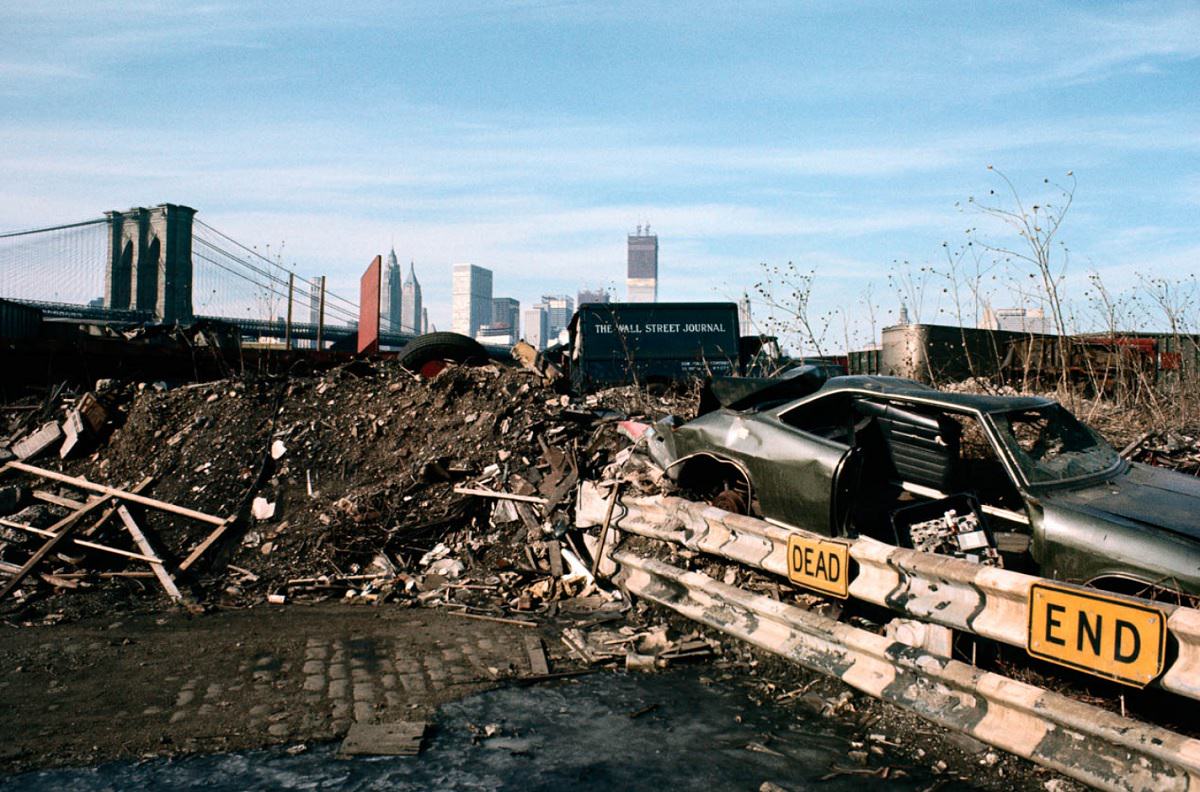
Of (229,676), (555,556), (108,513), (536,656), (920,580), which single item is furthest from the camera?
(108,513)

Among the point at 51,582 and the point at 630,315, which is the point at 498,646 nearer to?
the point at 51,582

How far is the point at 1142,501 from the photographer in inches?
179

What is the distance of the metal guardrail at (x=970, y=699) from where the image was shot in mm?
3156

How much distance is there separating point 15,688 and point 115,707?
784 millimetres

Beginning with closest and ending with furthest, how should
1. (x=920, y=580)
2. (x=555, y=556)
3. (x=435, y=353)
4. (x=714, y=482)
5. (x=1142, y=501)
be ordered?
(x=920, y=580) < (x=1142, y=501) < (x=714, y=482) < (x=555, y=556) < (x=435, y=353)

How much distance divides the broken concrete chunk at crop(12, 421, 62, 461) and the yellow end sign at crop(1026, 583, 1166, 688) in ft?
34.2

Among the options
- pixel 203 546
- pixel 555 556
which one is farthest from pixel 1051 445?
pixel 203 546

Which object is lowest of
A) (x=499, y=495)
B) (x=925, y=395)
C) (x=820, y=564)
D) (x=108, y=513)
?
(x=108, y=513)

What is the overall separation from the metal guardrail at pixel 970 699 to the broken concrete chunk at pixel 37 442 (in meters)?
8.26

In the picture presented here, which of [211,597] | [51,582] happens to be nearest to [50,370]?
[51,582]

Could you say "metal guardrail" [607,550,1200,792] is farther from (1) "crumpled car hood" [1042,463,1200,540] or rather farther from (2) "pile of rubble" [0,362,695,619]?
(2) "pile of rubble" [0,362,695,619]

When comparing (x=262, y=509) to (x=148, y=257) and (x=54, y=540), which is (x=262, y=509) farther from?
(x=148, y=257)

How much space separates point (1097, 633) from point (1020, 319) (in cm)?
713

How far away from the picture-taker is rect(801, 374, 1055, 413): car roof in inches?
205
